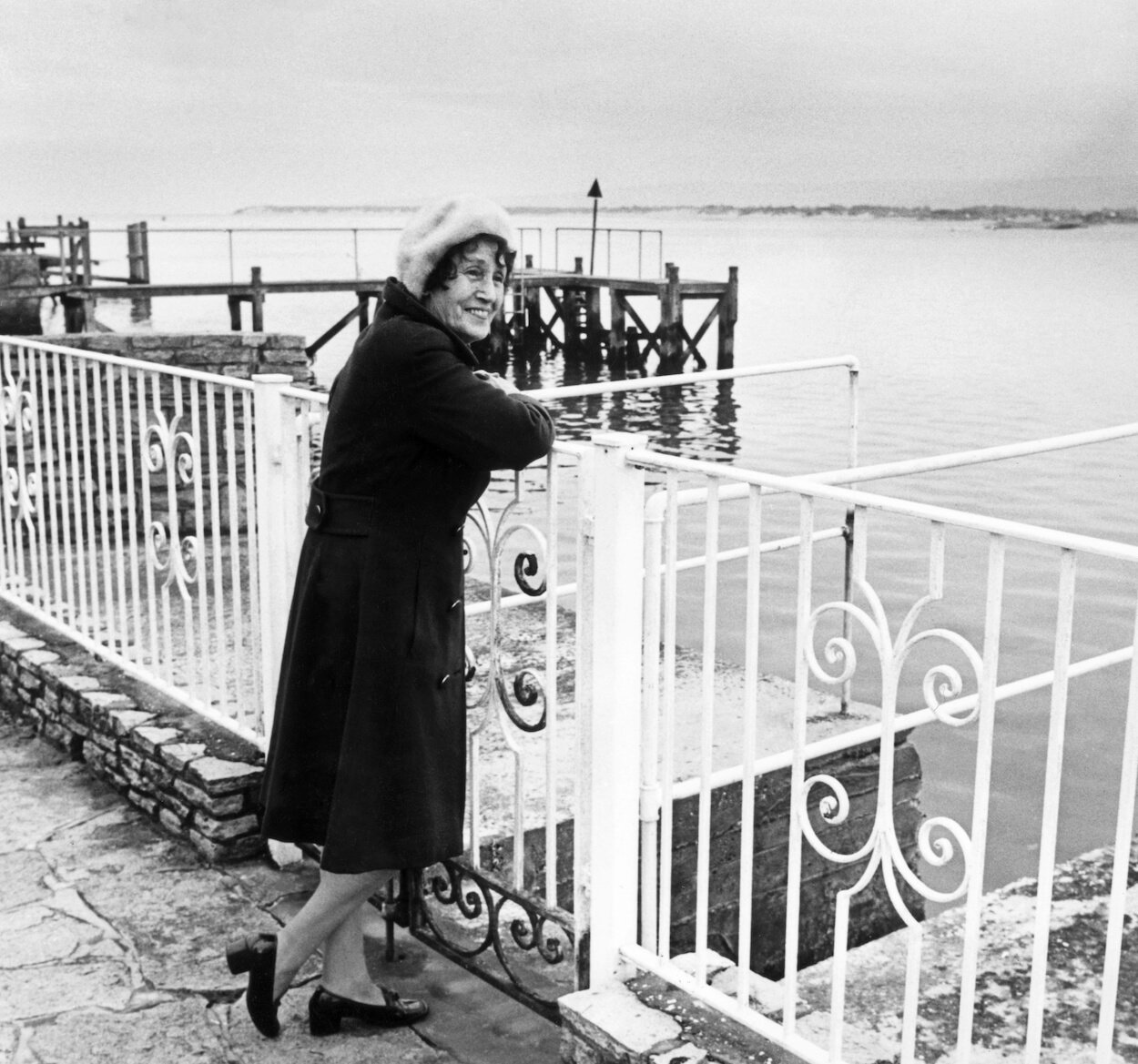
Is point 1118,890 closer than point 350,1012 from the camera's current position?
Yes

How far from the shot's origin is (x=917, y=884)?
88.9 inches

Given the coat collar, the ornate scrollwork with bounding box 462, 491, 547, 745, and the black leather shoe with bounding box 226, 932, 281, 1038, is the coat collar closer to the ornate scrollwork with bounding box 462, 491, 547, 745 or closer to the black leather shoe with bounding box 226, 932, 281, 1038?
the ornate scrollwork with bounding box 462, 491, 547, 745

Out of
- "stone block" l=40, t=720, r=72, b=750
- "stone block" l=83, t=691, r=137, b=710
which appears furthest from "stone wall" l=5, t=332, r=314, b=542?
"stone block" l=83, t=691, r=137, b=710

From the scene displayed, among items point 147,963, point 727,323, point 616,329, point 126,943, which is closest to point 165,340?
point 126,943

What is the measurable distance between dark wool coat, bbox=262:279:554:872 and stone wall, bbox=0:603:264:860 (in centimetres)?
101

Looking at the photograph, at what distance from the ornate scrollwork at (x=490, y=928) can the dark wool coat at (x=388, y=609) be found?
0.94 ft

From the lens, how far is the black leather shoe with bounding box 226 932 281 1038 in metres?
3.10

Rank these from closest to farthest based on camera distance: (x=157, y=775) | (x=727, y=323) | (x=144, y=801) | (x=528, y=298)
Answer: (x=157, y=775) < (x=144, y=801) < (x=727, y=323) < (x=528, y=298)

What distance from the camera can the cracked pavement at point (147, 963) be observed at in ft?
10.2

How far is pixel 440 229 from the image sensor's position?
2832 millimetres

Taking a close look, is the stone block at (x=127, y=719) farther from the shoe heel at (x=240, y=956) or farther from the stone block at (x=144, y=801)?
the shoe heel at (x=240, y=956)

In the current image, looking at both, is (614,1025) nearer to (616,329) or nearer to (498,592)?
(498,592)

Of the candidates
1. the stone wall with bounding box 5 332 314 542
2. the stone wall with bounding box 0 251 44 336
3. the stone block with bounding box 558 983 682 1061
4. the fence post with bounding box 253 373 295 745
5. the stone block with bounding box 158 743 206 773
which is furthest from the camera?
the stone wall with bounding box 0 251 44 336

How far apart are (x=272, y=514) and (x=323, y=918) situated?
1252 mm
